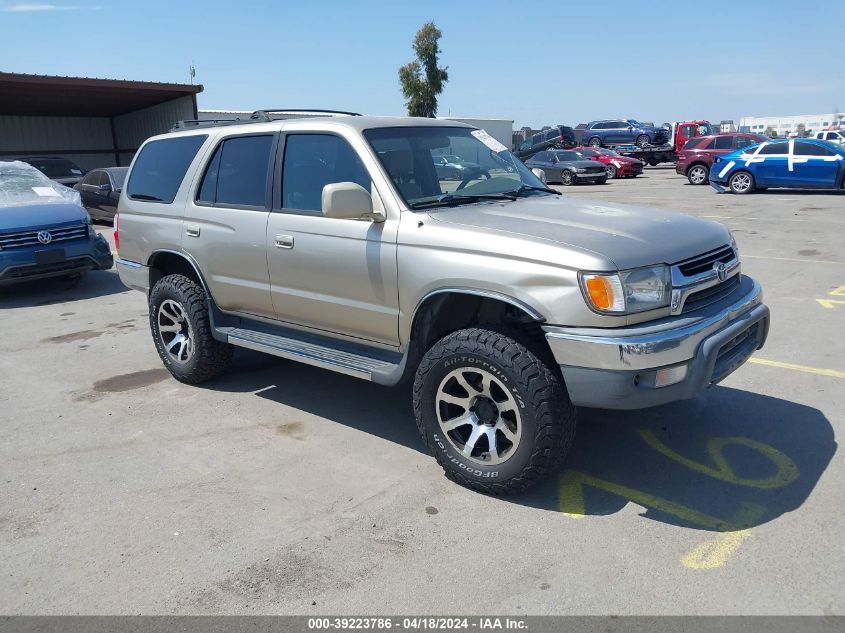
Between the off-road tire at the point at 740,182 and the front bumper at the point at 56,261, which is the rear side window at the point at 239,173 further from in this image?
the off-road tire at the point at 740,182

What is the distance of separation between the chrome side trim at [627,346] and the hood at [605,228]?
329mm

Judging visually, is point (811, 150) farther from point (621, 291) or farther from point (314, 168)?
point (621, 291)

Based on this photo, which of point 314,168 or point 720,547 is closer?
point 720,547

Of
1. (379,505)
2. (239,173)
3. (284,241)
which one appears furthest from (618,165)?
(379,505)

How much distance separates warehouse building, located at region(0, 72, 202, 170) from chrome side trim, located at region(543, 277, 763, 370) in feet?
67.2

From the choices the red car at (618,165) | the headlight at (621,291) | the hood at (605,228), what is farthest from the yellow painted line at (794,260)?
the red car at (618,165)

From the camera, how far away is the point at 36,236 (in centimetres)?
902

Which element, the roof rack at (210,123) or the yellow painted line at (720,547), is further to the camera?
the roof rack at (210,123)

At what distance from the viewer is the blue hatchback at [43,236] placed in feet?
29.0

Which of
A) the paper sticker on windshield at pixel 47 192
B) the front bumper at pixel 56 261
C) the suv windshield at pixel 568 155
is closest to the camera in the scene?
the front bumper at pixel 56 261

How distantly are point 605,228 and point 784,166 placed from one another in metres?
17.7

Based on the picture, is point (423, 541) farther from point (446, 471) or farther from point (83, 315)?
point (83, 315)

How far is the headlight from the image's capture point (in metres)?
3.27

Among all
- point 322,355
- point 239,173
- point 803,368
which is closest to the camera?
point 322,355
